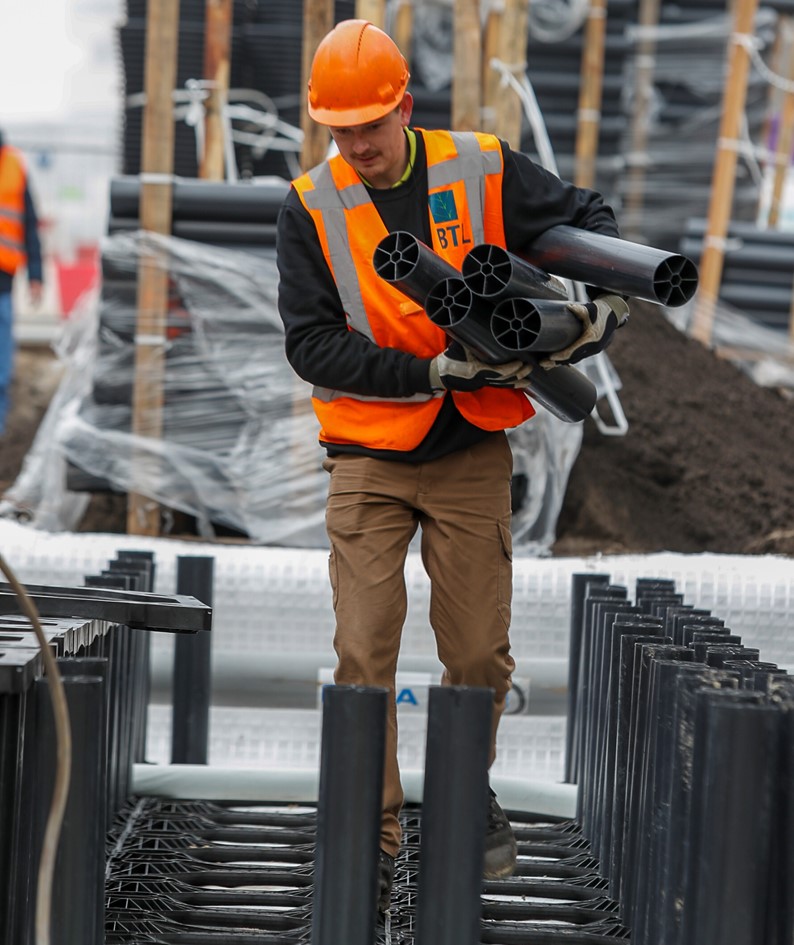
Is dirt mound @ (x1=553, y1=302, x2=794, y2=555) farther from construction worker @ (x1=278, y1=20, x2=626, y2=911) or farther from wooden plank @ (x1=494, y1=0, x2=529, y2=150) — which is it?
construction worker @ (x1=278, y1=20, x2=626, y2=911)

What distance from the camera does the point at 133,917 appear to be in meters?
3.28

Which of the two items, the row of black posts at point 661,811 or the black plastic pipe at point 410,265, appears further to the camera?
the black plastic pipe at point 410,265

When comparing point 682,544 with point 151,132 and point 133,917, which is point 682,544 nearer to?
point 151,132

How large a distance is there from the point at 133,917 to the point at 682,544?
164 inches

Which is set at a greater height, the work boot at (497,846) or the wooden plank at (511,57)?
the wooden plank at (511,57)

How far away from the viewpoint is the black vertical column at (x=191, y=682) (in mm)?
4582

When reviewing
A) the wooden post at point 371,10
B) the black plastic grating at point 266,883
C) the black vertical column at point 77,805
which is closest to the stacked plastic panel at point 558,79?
the wooden post at point 371,10

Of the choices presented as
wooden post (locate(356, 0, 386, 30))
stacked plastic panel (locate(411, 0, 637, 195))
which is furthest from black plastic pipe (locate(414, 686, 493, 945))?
stacked plastic panel (locate(411, 0, 637, 195))

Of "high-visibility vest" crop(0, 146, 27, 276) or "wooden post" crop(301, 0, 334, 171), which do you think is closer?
"wooden post" crop(301, 0, 334, 171)

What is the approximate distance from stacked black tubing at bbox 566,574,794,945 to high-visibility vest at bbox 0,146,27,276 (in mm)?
6209

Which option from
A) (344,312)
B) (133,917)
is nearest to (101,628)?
(133,917)

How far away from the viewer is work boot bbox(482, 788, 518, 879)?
3.59 metres

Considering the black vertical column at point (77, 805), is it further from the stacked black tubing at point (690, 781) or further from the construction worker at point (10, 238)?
the construction worker at point (10, 238)

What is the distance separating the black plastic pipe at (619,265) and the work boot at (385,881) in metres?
1.51
